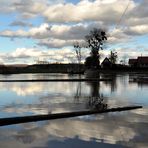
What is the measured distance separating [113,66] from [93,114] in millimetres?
115724

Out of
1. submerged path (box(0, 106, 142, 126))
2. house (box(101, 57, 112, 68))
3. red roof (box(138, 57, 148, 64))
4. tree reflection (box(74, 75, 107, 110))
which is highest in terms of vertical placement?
red roof (box(138, 57, 148, 64))

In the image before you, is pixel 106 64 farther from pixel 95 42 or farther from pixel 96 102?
pixel 96 102

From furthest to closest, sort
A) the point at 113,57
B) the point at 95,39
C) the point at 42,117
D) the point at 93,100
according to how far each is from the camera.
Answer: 1. the point at 113,57
2. the point at 95,39
3. the point at 93,100
4. the point at 42,117

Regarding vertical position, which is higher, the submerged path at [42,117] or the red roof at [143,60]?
the red roof at [143,60]

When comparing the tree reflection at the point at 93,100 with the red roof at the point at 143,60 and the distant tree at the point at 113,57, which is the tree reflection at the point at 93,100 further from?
the red roof at the point at 143,60

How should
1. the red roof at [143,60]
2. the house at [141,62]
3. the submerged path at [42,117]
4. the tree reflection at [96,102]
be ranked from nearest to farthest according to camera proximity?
the submerged path at [42,117]
the tree reflection at [96,102]
the house at [141,62]
the red roof at [143,60]

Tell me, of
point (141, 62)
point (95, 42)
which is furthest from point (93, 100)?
point (141, 62)

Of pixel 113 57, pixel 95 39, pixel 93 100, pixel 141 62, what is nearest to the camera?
pixel 93 100

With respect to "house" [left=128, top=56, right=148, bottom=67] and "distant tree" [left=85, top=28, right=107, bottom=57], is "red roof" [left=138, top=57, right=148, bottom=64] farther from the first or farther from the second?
"distant tree" [left=85, top=28, right=107, bottom=57]

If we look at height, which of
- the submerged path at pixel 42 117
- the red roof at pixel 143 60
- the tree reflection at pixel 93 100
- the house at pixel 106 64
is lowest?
the tree reflection at pixel 93 100

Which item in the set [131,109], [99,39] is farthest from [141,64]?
[131,109]

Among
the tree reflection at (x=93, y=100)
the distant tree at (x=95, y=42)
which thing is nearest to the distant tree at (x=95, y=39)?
the distant tree at (x=95, y=42)

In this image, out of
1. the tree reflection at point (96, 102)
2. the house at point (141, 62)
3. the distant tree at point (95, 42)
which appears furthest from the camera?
the house at point (141, 62)

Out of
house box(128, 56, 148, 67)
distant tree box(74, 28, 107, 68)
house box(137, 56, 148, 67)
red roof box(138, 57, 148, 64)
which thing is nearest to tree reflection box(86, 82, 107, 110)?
distant tree box(74, 28, 107, 68)
